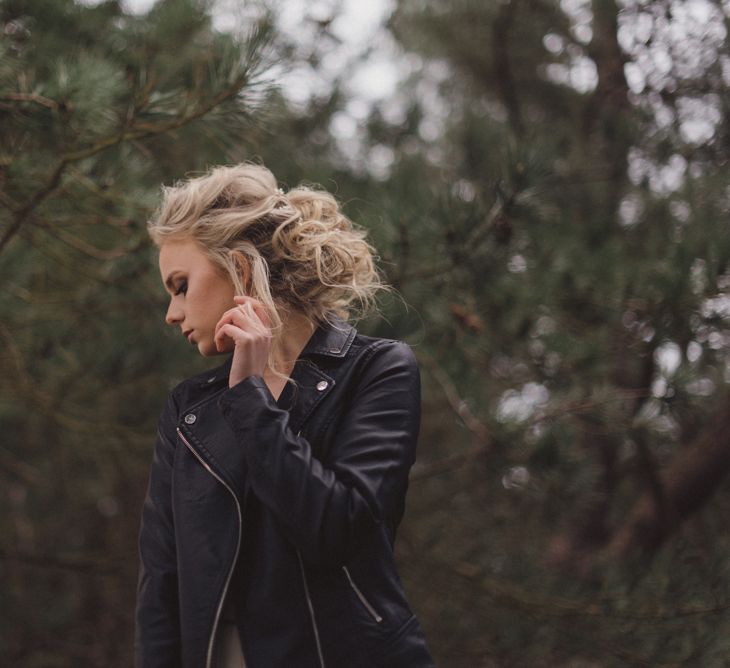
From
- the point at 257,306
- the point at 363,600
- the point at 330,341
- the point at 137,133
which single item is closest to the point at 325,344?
the point at 330,341

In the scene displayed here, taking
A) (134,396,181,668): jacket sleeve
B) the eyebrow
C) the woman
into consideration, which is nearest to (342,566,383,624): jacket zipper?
the woman

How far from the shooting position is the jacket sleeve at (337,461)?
104cm

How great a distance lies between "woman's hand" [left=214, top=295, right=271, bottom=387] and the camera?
113cm

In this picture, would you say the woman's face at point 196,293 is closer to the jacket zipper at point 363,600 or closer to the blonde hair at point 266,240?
the blonde hair at point 266,240

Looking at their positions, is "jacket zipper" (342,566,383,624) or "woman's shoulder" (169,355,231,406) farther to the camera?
"woman's shoulder" (169,355,231,406)

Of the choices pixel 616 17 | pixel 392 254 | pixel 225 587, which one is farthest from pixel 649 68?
pixel 225 587

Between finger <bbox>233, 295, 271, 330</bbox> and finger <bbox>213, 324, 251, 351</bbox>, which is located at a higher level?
finger <bbox>233, 295, 271, 330</bbox>

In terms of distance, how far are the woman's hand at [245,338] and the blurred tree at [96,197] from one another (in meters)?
0.53

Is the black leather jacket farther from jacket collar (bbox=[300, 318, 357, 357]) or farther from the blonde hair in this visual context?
the blonde hair

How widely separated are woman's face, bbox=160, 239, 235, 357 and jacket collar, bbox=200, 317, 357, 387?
0.06 m

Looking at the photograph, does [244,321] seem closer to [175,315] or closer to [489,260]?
[175,315]

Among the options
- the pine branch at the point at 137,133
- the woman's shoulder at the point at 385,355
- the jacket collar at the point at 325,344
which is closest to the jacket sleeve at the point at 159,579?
the jacket collar at the point at 325,344

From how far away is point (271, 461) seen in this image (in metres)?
1.06

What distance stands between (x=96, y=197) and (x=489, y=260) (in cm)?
91
